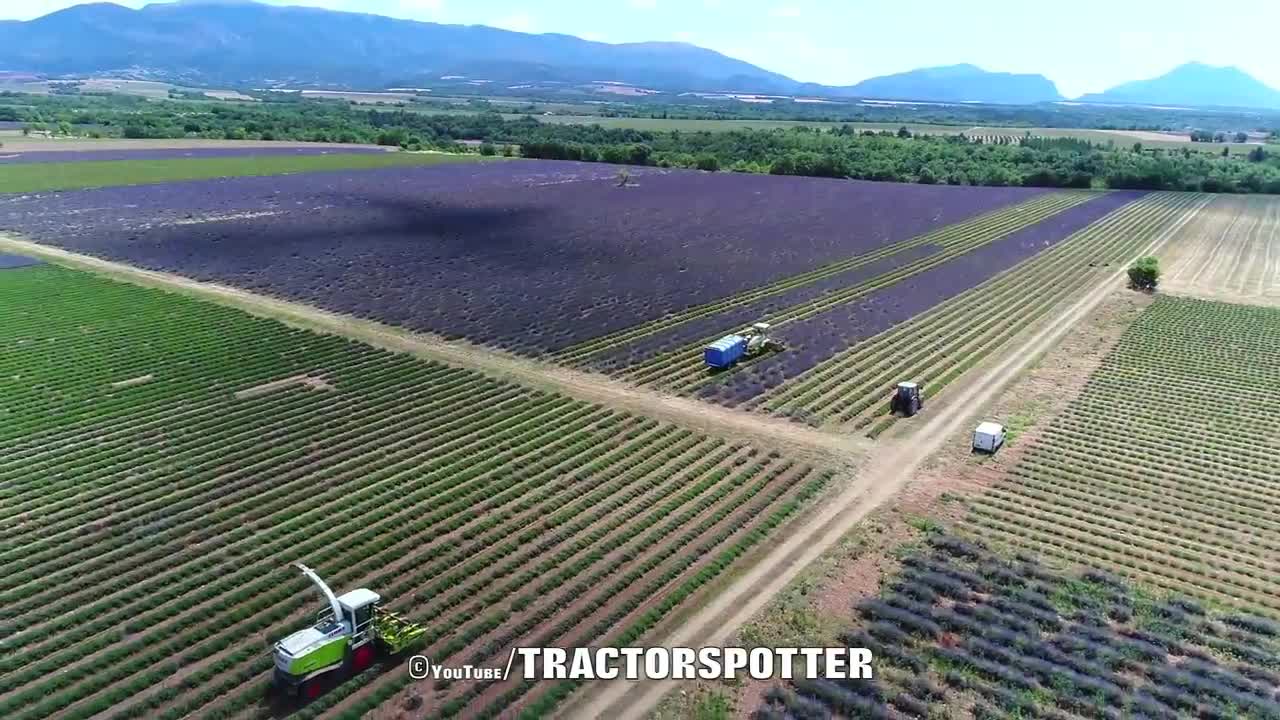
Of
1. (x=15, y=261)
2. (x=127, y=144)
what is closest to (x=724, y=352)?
(x=15, y=261)

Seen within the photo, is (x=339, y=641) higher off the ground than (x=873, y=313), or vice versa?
(x=873, y=313)

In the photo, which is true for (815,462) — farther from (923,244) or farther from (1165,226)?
(1165,226)

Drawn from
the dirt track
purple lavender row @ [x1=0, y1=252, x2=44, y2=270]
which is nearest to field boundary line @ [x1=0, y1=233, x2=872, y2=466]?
purple lavender row @ [x1=0, y1=252, x2=44, y2=270]

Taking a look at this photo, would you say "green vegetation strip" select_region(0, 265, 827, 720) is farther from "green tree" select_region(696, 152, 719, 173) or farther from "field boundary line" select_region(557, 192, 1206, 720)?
"green tree" select_region(696, 152, 719, 173)

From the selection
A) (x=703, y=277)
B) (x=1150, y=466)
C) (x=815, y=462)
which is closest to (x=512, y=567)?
(x=815, y=462)

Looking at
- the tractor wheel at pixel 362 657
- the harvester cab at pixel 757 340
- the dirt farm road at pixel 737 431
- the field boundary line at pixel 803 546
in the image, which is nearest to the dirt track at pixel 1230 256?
the dirt farm road at pixel 737 431

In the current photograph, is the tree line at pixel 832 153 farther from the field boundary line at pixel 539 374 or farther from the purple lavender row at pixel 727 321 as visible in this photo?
the field boundary line at pixel 539 374

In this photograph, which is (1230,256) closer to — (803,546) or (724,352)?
(724,352)
